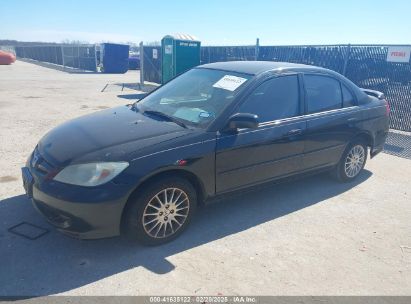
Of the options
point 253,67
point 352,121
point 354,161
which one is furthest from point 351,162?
point 253,67

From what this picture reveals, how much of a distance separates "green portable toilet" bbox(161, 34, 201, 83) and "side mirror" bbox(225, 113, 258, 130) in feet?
36.1

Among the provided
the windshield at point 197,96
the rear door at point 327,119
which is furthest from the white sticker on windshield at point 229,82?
the rear door at point 327,119

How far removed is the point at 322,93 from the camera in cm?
456

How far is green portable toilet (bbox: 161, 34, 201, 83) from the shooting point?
14.2 metres

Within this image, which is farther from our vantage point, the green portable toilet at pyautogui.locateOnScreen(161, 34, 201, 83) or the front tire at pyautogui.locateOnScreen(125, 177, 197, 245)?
the green portable toilet at pyautogui.locateOnScreen(161, 34, 201, 83)

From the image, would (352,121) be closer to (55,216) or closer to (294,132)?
(294,132)

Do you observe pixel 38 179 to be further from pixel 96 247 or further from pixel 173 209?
pixel 173 209

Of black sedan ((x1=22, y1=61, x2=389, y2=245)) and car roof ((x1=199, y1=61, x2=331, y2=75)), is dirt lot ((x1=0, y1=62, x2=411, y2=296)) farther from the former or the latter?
car roof ((x1=199, y1=61, x2=331, y2=75))

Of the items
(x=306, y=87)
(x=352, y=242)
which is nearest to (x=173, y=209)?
(x=352, y=242)

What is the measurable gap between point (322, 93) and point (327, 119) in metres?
0.37

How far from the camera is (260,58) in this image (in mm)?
12328

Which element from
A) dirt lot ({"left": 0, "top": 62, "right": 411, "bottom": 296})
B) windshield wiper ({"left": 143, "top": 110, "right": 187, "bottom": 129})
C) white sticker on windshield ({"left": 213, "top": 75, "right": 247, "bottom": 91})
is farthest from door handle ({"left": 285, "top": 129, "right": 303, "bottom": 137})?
windshield wiper ({"left": 143, "top": 110, "right": 187, "bottom": 129})

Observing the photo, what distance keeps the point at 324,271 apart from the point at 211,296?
1.08 metres

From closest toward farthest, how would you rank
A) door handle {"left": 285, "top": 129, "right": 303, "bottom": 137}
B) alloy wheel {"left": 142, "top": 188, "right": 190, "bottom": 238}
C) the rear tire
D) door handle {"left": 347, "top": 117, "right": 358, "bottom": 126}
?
alloy wheel {"left": 142, "top": 188, "right": 190, "bottom": 238} → door handle {"left": 285, "top": 129, "right": 303, "bottom": 137} → door handle {"left": 347, "top": 117, "right": 358, "bottom": 126} → the rear tire
